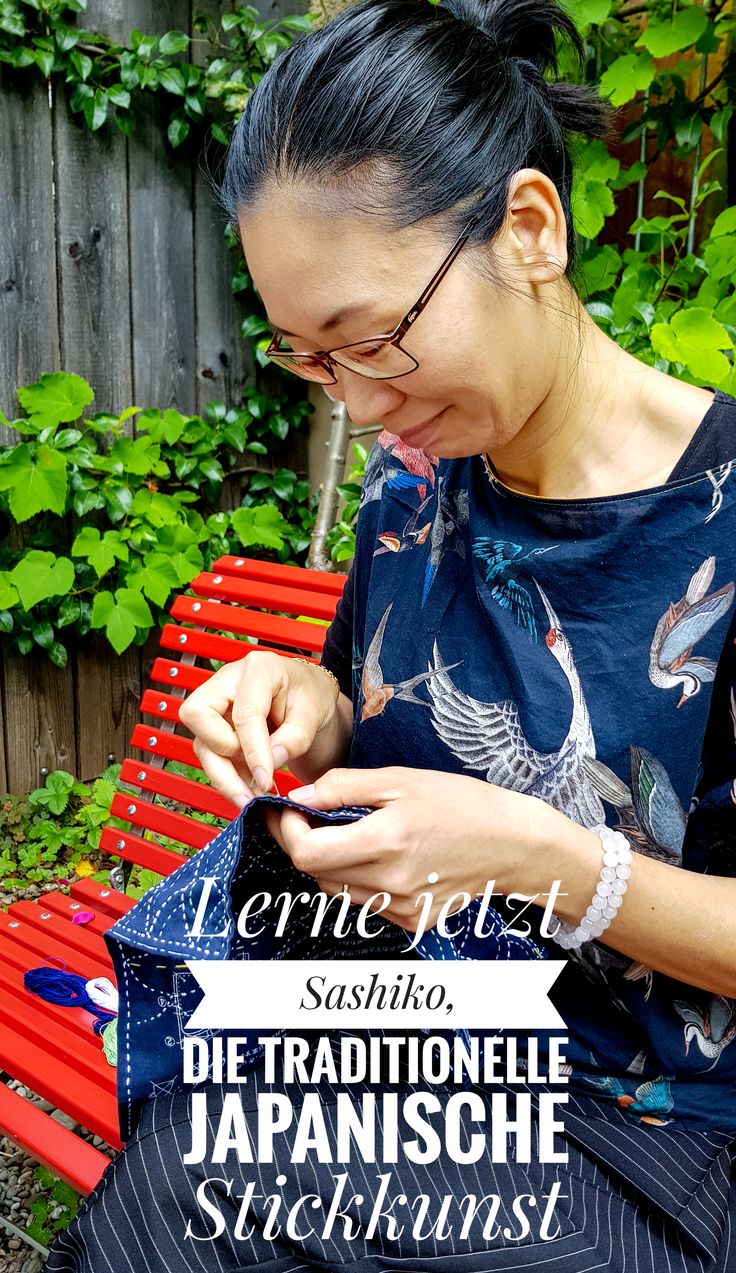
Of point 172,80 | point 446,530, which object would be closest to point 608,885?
point 446,530

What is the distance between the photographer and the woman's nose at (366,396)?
3.57ft

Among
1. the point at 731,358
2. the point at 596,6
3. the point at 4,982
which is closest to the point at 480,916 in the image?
the point at 4,982

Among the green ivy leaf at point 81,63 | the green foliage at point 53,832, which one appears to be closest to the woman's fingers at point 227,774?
the green foliage at point 53,832

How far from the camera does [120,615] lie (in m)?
3.31

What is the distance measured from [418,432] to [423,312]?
0.48ft

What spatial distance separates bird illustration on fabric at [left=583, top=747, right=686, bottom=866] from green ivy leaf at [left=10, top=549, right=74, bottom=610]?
7.93 ft

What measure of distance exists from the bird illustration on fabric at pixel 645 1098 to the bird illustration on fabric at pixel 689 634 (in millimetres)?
394

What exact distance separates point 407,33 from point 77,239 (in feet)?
8.09

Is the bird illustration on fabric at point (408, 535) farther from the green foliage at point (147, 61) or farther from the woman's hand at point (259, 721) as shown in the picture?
the green foliage at point (147, 61)

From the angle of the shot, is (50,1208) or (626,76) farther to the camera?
(626,76)

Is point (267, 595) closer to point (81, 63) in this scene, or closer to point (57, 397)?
point (57, 397)

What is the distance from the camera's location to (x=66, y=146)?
10.3 ft

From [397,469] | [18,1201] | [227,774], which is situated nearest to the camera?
[227,774]

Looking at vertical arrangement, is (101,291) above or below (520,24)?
below
